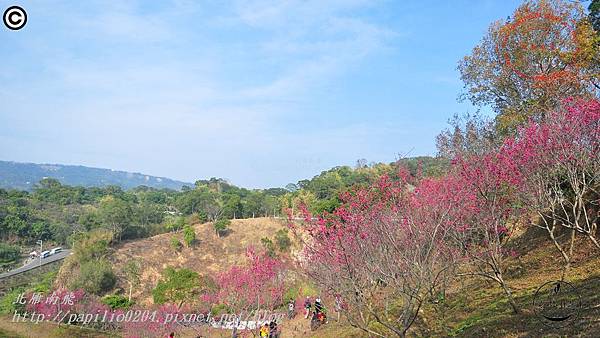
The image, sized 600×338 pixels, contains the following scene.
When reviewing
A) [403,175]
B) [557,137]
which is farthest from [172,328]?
[557,137]

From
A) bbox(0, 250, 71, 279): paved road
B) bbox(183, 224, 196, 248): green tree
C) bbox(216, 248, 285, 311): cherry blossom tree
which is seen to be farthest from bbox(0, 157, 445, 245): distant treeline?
bbox(216, 248, 285, 311): cherry blossom tree

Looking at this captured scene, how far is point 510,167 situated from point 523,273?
4771 mm

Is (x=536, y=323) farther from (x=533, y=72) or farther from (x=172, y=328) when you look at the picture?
(x=172, y=328)

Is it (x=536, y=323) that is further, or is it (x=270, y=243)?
(x=270, y=243)

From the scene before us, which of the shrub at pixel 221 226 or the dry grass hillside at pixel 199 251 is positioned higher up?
the shrub at pixel 221 226

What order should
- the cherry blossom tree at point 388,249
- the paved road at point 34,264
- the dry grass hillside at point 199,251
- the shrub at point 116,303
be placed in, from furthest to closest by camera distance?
1. the paved road at point 34,264
2. the dry grass hillside at point 199,251
3. the shrub at point 116,303
4. the cherry blossom tree at point 388,249

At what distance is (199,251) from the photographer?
43.8 metres

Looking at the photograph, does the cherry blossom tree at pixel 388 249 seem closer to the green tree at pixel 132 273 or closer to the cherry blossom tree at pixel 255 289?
the cherry blossom tree at pixel 255 289

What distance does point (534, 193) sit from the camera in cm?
864

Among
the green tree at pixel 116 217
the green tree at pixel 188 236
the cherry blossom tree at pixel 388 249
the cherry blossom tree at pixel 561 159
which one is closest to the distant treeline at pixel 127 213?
the green tree at pixel 116 217

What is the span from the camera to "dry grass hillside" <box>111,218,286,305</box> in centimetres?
4006

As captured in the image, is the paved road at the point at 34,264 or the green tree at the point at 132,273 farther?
the paved road at the point at 34,264

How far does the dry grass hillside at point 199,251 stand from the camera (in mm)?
40062

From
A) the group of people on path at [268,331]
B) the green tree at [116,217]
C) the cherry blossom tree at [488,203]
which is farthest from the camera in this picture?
the green tree at [116,217]
